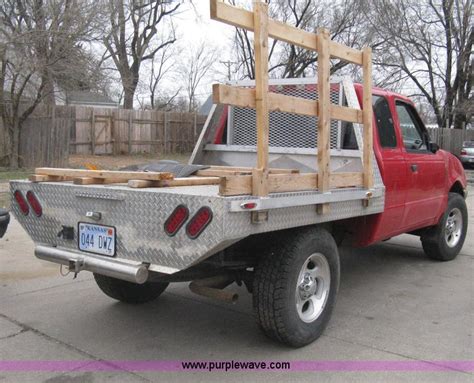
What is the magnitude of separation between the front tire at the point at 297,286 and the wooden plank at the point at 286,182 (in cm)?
38

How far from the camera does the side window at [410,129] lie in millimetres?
5554

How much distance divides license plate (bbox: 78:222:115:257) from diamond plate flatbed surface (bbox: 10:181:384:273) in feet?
0.17

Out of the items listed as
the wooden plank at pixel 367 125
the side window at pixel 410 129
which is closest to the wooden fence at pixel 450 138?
the side window at pixel 410 129

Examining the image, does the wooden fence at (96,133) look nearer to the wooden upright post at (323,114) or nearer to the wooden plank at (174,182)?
the wooden plank at (174,182)

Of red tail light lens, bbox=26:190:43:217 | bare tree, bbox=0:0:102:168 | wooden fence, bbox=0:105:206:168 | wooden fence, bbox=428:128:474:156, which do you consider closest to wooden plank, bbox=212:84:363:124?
red tail light lens, bbox=26:190:43:217

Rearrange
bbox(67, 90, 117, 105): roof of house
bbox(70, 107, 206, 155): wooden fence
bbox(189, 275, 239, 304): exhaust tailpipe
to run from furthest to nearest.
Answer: bbox(70, 107, 206, 155): wooden fence
bbox(67, 90, 117, 105): roof of house
bbox(189, 275, 239, 304): exhaust tailpipe

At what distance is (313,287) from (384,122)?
6.62ft

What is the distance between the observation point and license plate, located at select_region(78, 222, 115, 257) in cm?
363

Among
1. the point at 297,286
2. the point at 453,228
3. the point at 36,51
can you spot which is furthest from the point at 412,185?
the point at 36,51

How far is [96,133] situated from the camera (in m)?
23.8

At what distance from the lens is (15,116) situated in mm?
16406

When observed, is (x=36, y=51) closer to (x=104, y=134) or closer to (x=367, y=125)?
(x=104, y=134)

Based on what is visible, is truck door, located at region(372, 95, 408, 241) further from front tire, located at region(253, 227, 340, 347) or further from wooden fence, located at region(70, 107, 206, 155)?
wooden fence, located at region(70, 107, 206, 155)

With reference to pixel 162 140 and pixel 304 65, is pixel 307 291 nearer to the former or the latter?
pixel 162 140
